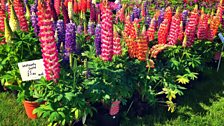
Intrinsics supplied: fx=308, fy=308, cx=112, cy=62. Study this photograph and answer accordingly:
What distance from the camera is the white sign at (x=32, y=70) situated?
3807 mm

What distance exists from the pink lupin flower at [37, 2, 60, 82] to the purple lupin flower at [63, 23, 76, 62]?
42 cm

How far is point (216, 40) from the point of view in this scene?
5.71 metres

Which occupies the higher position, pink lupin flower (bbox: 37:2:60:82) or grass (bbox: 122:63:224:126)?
pink lupin flower (bbox: 37:2:60:82)

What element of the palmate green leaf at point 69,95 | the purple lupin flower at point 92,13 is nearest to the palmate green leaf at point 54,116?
the palmate green leaf at point 69,95

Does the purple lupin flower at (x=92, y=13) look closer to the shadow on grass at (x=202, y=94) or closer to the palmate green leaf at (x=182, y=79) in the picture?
the palmate green leaf at (x=182, y=79)

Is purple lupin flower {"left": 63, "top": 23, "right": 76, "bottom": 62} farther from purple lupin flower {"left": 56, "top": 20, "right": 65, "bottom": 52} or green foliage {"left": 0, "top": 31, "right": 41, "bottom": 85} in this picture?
green foliage {"left": 0, "top": 31, "right": 41, "bottom": 85}

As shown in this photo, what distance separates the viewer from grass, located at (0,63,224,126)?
178 inches

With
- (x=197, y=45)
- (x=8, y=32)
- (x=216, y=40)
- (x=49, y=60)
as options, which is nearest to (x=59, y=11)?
(x=8, y=32)

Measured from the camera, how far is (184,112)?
488cm

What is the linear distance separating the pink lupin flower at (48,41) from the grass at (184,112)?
111cm

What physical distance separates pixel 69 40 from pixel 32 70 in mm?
604

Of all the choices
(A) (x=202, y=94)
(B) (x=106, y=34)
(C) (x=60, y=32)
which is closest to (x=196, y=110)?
(A) (x=202, y=94)

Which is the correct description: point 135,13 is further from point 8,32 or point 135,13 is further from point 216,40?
point 8,32

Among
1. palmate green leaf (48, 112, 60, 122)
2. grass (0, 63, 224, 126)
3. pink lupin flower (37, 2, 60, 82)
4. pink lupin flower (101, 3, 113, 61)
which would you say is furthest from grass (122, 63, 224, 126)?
pink lupin flower (37, 2, 60, 82)
